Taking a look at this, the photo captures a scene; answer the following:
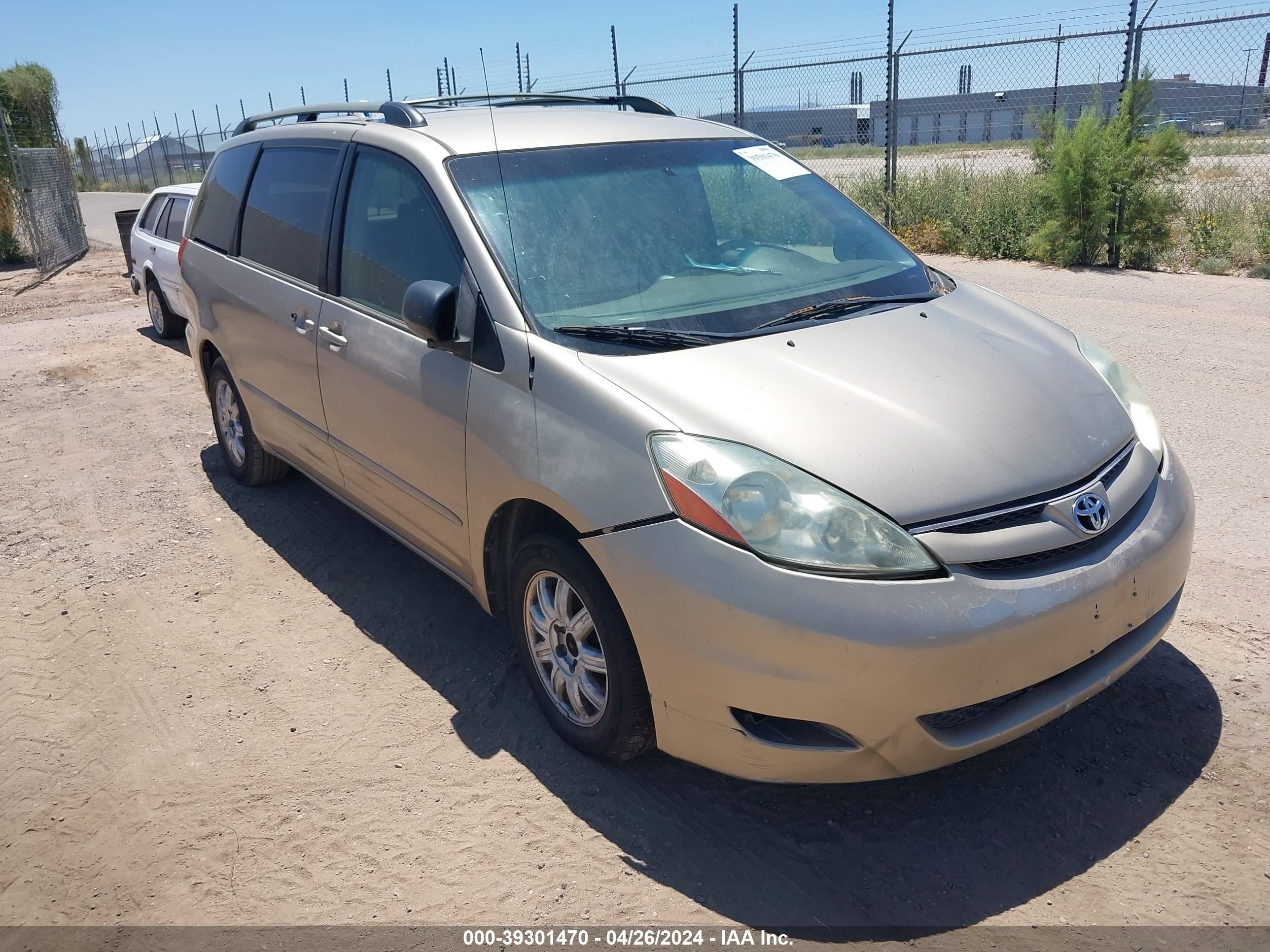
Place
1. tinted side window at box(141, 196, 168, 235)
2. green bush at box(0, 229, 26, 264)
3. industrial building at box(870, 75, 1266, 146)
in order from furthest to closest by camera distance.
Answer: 1. green bush at box(0, 229, 26, 264)
2. industrial building at box(870, 75, 1266, 146)
3. tinted side window at box(141, 196, 168, 235)

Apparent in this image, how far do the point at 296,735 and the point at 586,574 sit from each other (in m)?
1.37

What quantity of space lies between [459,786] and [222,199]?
145 inches

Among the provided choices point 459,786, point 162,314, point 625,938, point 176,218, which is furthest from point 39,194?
point 625,938

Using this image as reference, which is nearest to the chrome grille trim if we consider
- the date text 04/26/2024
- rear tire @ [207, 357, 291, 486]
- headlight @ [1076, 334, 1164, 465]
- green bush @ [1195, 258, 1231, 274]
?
headlight @ [1076, 334, 1164, 465]

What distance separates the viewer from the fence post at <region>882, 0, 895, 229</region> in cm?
1271

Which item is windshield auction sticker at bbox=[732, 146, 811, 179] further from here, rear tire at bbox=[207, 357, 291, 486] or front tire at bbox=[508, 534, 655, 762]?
rear tire at bbox=[207, 357, 291, 486]

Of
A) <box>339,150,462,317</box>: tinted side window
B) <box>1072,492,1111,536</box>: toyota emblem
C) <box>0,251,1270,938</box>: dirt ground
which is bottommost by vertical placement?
<box>0,251,1270,938</box>: dirt ground

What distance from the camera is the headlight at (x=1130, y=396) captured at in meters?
3.14

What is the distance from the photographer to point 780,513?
2498 mm

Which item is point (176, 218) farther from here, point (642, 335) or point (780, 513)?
point (780, 513)

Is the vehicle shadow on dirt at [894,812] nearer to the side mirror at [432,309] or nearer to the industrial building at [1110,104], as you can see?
the side mirror at [432,309]

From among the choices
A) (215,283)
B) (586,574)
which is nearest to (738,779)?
(586,574)

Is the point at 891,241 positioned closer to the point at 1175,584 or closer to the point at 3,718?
the point at 1175,584

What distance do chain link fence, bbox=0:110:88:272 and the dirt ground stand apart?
48.0ft
